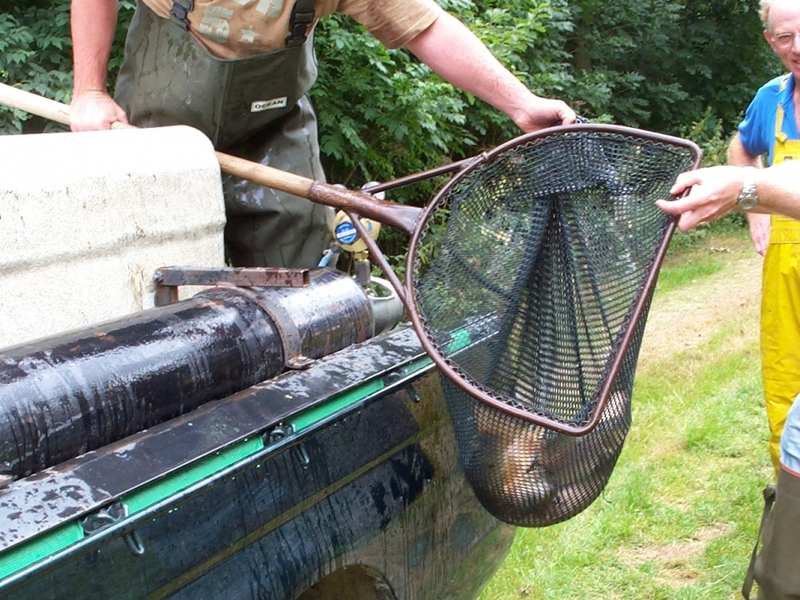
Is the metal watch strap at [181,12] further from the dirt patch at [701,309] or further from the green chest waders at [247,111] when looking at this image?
the dirt patch at [701,309]

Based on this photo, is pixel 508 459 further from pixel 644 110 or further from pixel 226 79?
pixel 644 110

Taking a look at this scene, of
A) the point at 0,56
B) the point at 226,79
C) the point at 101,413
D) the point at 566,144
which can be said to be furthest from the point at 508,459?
the point at 0,56

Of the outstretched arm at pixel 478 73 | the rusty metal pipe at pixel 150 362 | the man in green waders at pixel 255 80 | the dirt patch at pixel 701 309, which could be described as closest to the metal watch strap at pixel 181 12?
the man in green waders at pixel 255 80

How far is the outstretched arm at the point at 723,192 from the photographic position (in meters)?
1.91

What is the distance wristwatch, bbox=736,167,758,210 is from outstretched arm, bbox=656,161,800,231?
0.05 feet

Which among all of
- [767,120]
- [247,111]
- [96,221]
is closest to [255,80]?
[247,111]

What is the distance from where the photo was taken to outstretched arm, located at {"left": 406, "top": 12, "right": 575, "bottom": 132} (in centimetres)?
273

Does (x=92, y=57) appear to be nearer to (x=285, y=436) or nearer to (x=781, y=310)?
(x=285, y=436)

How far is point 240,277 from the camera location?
2080 mm

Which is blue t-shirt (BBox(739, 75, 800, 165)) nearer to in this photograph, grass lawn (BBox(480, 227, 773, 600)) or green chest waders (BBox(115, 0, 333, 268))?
grass lawn (BBox(480, 227, 773, 600))

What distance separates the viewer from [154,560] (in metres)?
1.43

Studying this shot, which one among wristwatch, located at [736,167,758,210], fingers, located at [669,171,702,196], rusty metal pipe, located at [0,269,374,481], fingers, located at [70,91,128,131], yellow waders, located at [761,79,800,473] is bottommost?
yellow waders, located at [761,79,800,473]

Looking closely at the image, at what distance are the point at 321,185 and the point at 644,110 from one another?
9924 millimetres

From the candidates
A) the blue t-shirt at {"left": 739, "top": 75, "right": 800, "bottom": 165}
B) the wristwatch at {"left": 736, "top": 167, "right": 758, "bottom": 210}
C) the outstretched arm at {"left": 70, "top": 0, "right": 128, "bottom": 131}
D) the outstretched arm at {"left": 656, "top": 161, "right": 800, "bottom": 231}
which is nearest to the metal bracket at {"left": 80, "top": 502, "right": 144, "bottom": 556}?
the outstretched arm at {"left": 656, "top": 161, "right": 800, "bottom": 231}
